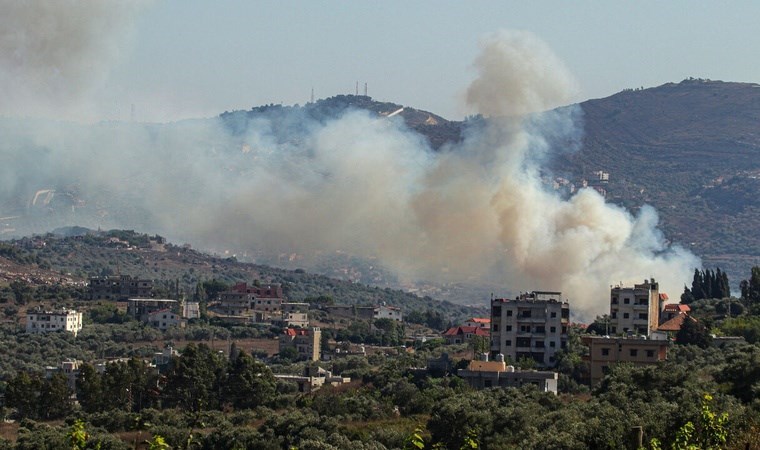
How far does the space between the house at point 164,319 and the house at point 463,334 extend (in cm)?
1938

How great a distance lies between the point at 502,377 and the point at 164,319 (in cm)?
4942

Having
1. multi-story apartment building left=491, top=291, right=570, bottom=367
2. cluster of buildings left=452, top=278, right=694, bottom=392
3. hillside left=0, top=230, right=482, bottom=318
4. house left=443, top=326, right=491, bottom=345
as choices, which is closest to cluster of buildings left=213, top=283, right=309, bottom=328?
house left=443, top=326, right=491, bottom=345

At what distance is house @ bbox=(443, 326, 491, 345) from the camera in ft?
319

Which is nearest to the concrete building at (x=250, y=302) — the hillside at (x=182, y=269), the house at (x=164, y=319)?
the house at (x=164, y=319)

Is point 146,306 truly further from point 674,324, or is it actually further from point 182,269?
point 182,269

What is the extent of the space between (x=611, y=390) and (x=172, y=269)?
126947mm

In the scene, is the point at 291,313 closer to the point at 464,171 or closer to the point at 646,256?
the point at 464,171

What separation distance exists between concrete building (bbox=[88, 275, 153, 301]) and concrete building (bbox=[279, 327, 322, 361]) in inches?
1069

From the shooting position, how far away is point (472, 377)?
67.2 metres

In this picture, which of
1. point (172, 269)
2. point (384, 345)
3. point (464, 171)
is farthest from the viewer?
point (172, 269)

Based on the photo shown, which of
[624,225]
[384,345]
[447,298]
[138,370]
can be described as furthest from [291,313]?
[447,298]

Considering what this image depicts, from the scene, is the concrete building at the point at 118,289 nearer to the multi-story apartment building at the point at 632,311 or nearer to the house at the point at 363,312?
the house at the point at 363,312

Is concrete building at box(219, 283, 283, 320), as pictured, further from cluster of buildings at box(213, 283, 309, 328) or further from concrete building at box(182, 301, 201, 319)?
concrete building at box(182, 301, 201, 319)

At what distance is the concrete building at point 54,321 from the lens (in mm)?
105938
